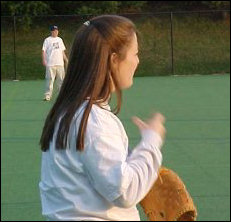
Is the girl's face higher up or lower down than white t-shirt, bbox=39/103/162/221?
higher up

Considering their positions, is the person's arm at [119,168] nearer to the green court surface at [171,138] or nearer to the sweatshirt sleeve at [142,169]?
the sweatshirt sleeve at [142,169]

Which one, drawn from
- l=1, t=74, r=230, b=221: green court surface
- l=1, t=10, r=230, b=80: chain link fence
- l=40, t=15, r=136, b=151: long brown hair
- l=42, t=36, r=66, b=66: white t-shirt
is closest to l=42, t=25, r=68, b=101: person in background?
l=42, t=36, r=66, b=66: white t-shirt

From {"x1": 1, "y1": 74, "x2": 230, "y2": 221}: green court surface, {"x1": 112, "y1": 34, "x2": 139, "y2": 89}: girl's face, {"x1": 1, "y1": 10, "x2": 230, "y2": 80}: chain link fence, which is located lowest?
{"x1": 1, "y1": 74, "x2": 230, "y2": 221}: green court surface

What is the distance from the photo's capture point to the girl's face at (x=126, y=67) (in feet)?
7.25

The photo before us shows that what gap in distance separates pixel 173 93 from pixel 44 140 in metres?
13.4

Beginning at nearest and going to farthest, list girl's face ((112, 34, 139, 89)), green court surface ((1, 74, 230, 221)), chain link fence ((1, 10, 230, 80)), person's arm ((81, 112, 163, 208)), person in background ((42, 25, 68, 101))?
person's arm ((81, 112, 163, 208))
girl's face ((112, 34, 139, 89))
person in background ((42, 25, 68, 101))
green court surface ((1, 74, 230, 221))
chain link fence ((1, 10, 230, 80))

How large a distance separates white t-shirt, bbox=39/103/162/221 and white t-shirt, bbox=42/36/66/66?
1.55 metres

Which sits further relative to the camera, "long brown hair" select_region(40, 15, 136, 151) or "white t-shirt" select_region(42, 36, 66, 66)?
"white t-shirt" select_region(42, 36, 66, 66)

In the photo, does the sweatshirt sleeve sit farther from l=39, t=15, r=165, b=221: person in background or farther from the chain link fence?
the chain link fence

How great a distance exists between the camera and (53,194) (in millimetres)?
2209

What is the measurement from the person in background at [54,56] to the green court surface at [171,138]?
1743 mm

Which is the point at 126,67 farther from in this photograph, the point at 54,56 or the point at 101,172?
the point at 54,56

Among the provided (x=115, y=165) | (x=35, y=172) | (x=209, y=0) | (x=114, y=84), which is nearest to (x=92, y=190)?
(x=115, y=165)

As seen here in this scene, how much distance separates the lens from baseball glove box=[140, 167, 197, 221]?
2277 millimetres
